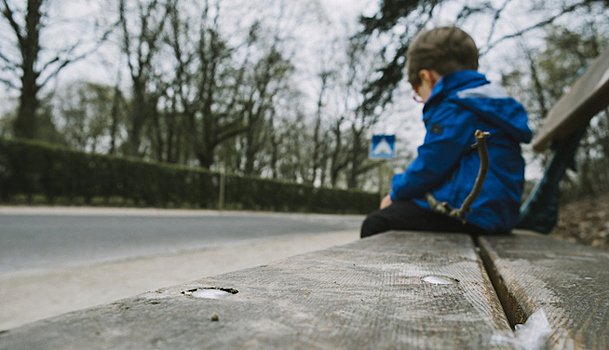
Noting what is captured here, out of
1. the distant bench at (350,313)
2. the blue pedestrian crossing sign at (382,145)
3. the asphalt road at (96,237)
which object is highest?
the blue pedestrian crossing sign at (382,145)

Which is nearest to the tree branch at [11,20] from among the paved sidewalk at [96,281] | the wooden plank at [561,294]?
the paved sidewalk at [96,281]

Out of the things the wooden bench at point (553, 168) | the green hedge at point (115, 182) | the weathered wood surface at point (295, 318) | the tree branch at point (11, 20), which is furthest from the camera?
the tree branch at point (11, 20)

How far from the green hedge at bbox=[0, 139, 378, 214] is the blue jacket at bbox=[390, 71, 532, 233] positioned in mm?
11136

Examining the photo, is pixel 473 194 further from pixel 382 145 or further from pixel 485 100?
pixel 382 145

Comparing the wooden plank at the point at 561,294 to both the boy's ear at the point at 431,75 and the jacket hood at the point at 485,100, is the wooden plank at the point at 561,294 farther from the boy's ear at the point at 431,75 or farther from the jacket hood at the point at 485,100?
the boy's ear at the point at 431,75

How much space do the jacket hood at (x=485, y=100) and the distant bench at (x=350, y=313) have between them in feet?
3.65

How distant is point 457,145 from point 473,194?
0.51m

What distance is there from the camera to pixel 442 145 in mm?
1986

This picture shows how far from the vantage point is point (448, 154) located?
200 cm

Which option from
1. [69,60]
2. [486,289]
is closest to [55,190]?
[69,60]

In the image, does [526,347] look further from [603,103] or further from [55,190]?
[55,190]

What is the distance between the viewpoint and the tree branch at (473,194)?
1.20m

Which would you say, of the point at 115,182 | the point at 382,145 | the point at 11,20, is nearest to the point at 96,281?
the point at 382,145

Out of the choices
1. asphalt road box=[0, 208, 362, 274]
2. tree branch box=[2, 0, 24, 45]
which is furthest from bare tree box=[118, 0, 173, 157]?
asphalt road box=[0, 208, 362, 274]
